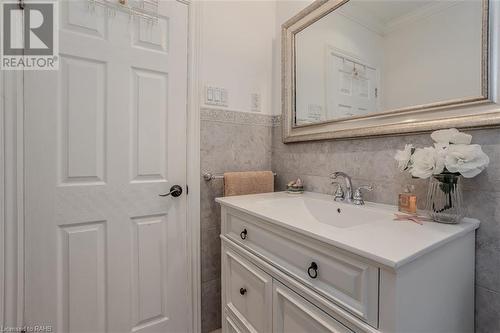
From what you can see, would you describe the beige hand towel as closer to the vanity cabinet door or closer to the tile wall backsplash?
the tile wall backsplash

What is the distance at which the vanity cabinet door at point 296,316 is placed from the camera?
69cm

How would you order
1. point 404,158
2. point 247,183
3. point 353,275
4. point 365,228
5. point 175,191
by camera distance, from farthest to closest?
point 247,183
point 175,191
point 404,158
point 365,228
point 353,275

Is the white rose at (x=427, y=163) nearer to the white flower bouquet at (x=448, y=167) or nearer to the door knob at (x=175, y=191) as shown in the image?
the white flower bouquet at (x=448, y=167)

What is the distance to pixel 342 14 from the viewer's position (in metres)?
1.21

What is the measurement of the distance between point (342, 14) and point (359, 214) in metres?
1.00

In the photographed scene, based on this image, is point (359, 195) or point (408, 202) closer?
point (408, 202)

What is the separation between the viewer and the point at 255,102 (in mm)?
1581

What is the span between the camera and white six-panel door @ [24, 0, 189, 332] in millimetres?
1039

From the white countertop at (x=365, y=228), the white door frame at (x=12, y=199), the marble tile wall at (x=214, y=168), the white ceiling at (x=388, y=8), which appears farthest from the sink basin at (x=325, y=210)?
the white door frame at (x=12, y=199)

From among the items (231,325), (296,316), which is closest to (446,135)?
(296,316)

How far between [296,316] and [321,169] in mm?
769

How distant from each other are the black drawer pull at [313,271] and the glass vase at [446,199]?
434 millimetres

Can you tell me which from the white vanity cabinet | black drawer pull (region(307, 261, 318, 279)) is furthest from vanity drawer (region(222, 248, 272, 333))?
black drawer pull (region(307, 261, 318, 279))

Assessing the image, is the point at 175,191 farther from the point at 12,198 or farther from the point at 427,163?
the point at 427,163
